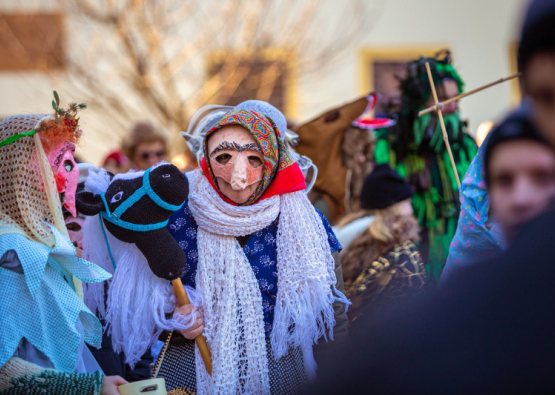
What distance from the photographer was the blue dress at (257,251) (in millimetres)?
2592

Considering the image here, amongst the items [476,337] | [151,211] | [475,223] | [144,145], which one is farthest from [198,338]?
[144,145]

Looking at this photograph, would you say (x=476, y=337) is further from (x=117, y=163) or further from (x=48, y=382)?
(x=117, y=163)

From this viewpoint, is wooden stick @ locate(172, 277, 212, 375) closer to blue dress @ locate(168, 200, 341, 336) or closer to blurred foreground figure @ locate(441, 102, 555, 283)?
blue dress @ locate(168, 200, 341, 336)

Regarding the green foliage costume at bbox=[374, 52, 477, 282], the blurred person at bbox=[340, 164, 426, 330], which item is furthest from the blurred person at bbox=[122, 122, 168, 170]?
the blurred person at bbox=[340, 164, 426, 330]

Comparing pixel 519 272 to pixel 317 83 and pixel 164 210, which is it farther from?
pixel 317 83

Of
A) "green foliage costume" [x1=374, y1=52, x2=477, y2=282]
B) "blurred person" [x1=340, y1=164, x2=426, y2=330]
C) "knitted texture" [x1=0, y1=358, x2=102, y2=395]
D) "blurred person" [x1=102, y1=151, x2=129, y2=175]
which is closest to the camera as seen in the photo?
"knitted texture" [x1=0, y1=358, x2=102, y2=395]

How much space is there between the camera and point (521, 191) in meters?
0.91

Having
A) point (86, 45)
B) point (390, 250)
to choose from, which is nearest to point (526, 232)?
point (390, 250)

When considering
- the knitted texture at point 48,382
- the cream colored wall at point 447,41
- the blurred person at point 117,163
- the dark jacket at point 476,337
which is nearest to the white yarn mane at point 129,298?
the knitted texture at point 48,382

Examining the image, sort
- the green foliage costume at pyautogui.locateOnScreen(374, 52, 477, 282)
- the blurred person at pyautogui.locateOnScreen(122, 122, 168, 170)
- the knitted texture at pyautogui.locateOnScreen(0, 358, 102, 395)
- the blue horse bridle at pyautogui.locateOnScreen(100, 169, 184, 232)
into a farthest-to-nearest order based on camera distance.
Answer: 1. the blurred person at pyautogui.locateOnScreen(122, 122, 168, 170)
2. the green foliage costume at pyautogui.locateOnScreen(374, 52, 477, 282)
3. the blue horse bridle at pyautogui.locateOnScreen(100, 169, 184, 232)
4. the knitted texture at pyautogui.locateOnScreen(0, 358, 102, 395)

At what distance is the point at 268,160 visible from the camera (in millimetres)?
2605

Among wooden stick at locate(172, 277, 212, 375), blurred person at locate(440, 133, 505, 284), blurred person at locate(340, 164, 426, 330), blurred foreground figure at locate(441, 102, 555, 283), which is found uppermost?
blurred foreground figure at locate(441, 102, 555, 283)

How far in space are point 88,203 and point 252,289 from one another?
31.6 inches

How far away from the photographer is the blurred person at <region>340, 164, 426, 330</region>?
3.25 metres
